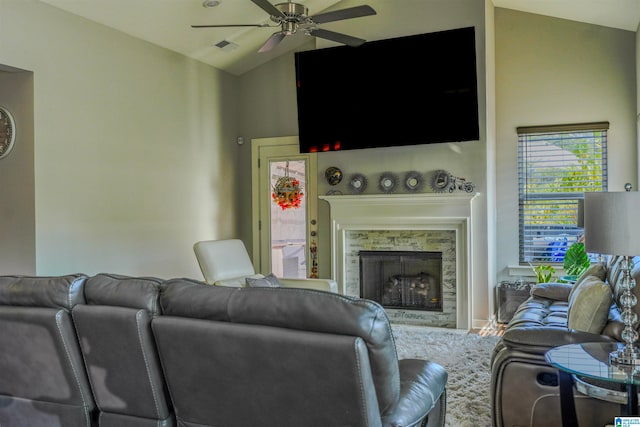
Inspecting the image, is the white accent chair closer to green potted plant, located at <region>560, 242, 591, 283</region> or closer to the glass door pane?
the glass door pane

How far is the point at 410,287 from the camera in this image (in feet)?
19.2

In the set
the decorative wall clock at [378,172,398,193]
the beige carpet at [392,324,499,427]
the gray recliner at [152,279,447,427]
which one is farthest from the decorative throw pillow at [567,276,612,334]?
the decorative wall clock at [378,172,398,193]

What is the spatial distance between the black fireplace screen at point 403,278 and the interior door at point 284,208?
76 centimetres

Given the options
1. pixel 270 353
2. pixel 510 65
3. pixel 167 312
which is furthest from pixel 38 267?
pixel 510 65

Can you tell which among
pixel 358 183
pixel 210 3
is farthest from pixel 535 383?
pixel 210 3

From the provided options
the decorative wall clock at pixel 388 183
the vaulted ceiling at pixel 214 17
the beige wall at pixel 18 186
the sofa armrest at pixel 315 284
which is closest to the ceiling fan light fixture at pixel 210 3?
the vaulted ceiling at pixel 214 17

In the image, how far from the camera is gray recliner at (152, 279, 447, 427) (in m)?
1.64

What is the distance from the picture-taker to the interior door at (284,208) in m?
6.49

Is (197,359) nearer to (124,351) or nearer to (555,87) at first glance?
(124,351)

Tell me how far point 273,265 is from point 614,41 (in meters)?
4.59

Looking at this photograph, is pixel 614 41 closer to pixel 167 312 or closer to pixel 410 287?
pixel 410 287

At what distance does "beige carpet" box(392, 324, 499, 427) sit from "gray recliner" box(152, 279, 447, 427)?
1.17 meters

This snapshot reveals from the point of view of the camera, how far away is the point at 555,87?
5664 mm

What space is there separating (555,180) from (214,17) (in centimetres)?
402
